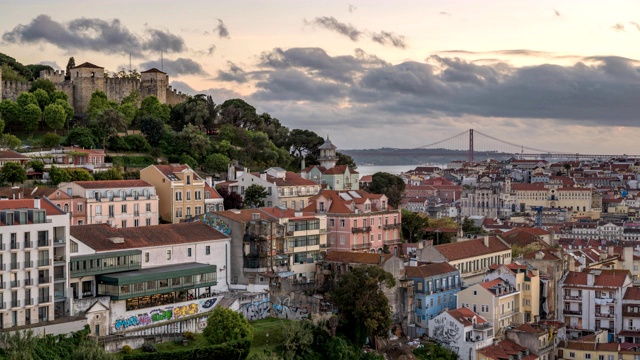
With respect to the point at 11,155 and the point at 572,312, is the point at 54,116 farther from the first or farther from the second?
the point at 572,312

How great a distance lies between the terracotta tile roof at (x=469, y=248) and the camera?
1902 inches

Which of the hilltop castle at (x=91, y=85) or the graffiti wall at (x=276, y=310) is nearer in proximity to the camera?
the graffiti wall at (x=276, y=310)

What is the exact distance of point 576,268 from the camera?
174 ft

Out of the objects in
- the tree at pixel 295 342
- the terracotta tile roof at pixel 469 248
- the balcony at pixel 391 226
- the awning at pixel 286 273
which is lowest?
the tree at pixel 295 342

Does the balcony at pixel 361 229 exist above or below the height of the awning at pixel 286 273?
above

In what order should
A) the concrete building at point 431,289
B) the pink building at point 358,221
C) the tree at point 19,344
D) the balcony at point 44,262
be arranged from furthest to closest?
the pink building at point 358,221, the concrete building at point 431,289, the balcony at point 44,262, the tree at point 19,344

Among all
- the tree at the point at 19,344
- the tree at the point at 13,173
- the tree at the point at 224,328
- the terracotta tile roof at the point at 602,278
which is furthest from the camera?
the tree at the point at 13,173

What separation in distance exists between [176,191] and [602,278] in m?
24.5

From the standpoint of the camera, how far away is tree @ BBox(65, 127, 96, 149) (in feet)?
203

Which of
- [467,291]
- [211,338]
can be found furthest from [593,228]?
[211,338]

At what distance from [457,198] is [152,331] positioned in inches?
4688

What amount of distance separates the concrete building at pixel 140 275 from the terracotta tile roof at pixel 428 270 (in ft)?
31.2

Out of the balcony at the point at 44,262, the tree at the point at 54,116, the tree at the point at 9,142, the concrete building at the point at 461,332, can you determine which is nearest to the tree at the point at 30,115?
the tree at the point at 54,116

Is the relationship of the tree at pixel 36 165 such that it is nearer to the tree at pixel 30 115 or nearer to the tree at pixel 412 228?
the tree at pixel 30 115
